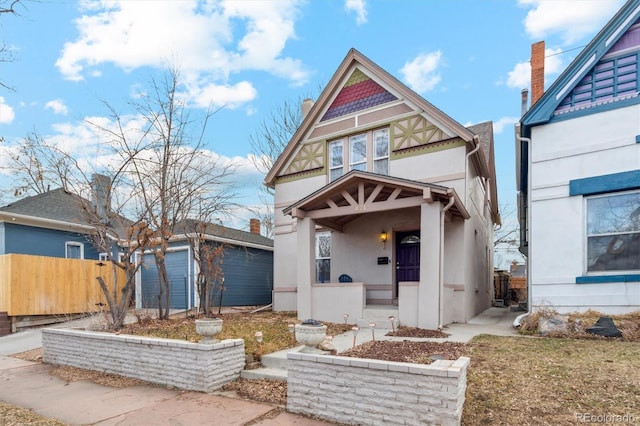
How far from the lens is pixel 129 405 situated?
4816mm

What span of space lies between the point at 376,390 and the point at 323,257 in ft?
27.3

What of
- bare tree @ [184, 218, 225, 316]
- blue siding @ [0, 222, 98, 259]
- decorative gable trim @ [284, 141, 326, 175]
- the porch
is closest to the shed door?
bare tree @ [184, 218, 225, 316]

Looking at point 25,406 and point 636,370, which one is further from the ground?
point 636,370

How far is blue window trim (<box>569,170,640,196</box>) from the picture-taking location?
723 centimetres

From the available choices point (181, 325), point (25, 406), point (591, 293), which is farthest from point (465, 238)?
point (25, 406)

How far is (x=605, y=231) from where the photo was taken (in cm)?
754

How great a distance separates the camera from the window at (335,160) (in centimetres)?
1189

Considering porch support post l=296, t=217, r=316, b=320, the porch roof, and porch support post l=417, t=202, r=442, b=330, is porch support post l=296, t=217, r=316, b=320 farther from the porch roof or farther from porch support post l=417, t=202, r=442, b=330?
porch support post l=417, t=202, r=442, b=330

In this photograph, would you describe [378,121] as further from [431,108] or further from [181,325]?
[181,325]

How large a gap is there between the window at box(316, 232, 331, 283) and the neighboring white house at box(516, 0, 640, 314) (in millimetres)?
5733

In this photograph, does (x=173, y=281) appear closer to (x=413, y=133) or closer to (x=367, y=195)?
(x=367, y=195)

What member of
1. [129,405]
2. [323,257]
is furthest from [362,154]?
[129,405]

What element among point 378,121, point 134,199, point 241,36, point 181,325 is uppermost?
point 241,36

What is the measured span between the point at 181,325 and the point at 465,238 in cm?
740
